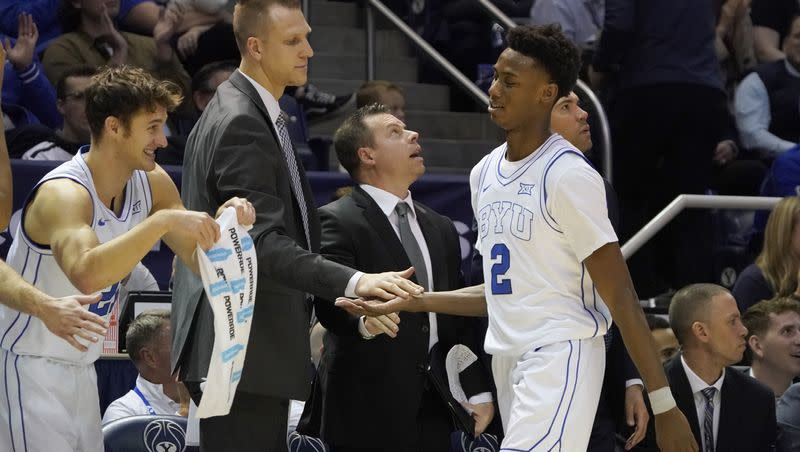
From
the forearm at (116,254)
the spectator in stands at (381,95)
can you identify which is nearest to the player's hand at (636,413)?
the forearm at (116,254)

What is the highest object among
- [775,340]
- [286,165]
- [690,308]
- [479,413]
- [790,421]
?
[286,165]

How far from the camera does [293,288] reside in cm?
475

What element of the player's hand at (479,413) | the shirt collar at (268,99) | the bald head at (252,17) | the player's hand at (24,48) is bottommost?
the player's hand at (479,413)

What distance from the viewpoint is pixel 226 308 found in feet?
14.6

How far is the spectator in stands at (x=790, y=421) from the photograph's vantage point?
6.81m

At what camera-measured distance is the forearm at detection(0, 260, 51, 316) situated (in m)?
4.49

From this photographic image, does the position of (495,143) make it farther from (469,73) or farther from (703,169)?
(703,169)

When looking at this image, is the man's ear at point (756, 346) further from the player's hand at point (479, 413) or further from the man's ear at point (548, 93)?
the man's ear at point (548, 93)

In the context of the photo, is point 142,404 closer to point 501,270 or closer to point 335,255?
point 335,255

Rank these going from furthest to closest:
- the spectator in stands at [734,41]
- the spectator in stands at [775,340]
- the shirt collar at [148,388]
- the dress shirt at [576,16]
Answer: the spectator in stands at [734,41], the dress shirt at [576,16], the spectator in stands at [775,340], the shirt collar at [148,388]

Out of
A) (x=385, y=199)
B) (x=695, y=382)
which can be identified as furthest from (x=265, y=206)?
(x=695, y=382)

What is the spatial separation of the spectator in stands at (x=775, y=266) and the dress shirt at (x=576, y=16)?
297 centimetres

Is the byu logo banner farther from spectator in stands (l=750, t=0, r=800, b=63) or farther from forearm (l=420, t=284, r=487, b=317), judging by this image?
spectator in stands (l=750, t=0, r=800, b=63)

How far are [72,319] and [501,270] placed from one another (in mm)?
1395
